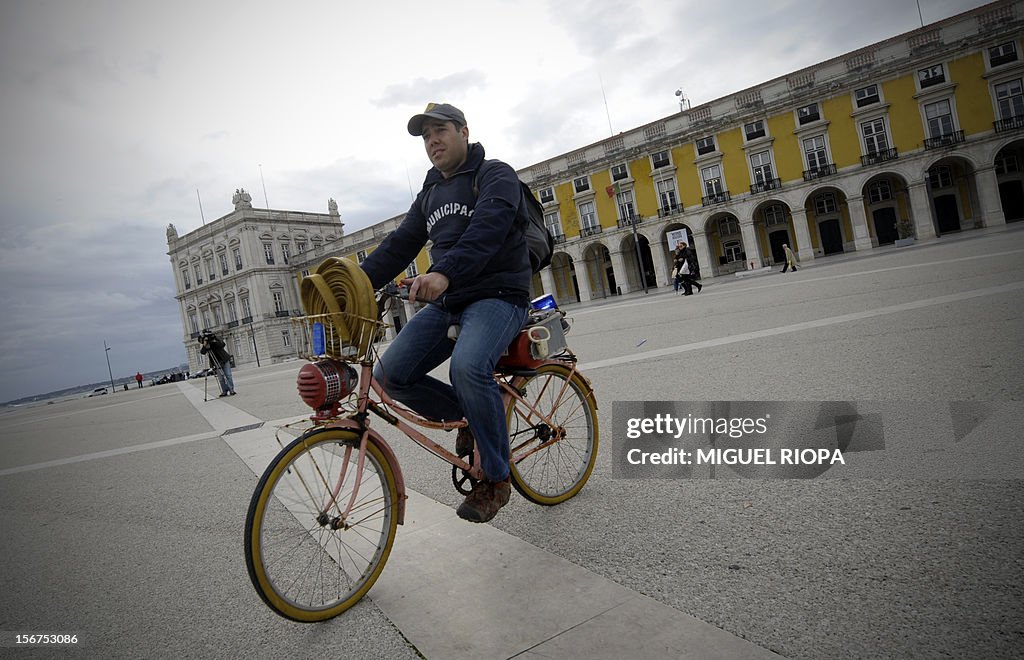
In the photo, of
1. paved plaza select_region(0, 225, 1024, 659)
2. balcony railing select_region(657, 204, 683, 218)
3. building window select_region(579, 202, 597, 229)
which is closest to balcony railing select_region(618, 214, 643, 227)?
balcony railing select_region(657, 204, 683, 218)

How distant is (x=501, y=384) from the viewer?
2.36 m

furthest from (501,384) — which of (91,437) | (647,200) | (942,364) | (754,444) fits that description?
(647,200)

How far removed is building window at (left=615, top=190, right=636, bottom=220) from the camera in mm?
35969

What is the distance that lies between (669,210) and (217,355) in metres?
29.8

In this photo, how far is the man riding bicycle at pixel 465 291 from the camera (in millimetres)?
1997

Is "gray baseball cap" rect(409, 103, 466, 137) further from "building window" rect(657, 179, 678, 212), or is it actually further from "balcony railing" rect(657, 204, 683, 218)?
"building window" rect(657, 179, 678, 212)

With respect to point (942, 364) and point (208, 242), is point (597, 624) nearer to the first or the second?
point (942, 364)

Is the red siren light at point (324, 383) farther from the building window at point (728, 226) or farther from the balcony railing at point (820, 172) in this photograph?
the building window at point (728, 226)

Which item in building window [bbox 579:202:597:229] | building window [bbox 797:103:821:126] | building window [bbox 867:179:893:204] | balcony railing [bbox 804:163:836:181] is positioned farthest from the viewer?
building window [bbox 579:202:597:229]

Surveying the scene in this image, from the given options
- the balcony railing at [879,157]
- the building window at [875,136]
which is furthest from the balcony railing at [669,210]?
the building window at [875,136]

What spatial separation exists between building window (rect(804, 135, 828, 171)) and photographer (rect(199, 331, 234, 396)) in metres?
31.4

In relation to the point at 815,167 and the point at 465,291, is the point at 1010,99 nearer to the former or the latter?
the point at 815,167

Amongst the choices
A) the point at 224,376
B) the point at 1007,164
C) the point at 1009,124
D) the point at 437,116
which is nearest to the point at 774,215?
the point at 1007,164

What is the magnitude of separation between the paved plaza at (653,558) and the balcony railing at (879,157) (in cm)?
3082
